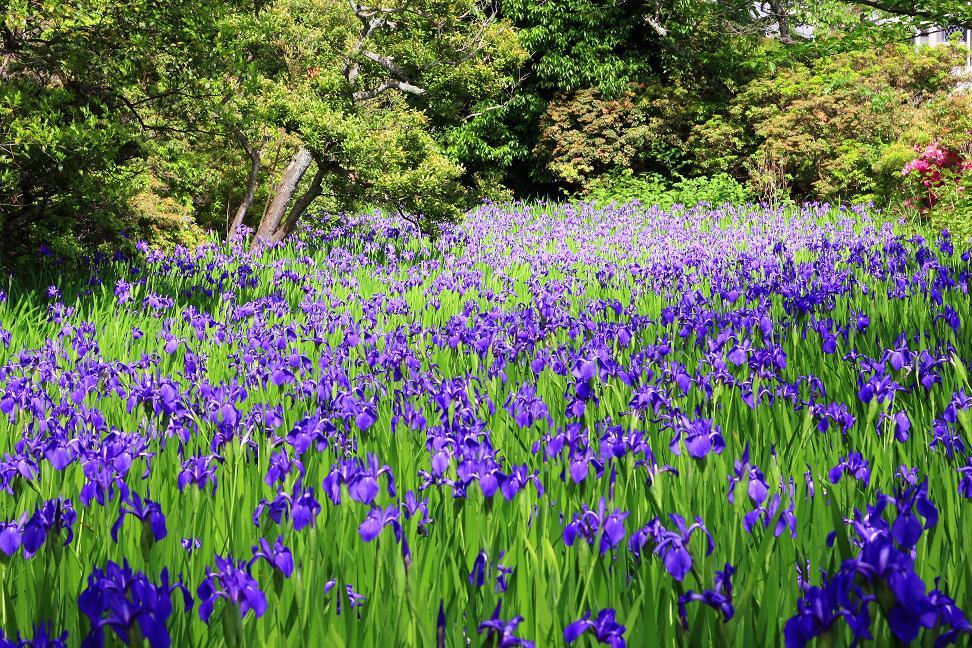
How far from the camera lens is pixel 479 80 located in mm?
14094

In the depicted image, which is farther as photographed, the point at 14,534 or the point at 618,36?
the point at 618,36

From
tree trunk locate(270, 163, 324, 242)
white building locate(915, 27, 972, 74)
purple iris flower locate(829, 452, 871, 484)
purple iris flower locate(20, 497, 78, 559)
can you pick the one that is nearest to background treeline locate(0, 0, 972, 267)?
tree trunk locate(270, 163, 324, 242)

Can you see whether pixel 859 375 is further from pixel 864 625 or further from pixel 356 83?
pixel 356 83

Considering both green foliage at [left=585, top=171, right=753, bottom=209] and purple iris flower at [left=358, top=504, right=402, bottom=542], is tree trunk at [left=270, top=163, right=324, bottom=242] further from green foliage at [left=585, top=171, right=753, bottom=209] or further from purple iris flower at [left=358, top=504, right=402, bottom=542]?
purple iris flower at [left=358, top=504, right=402, bottom=542]

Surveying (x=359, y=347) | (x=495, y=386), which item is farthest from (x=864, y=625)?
(x=359, y=347)

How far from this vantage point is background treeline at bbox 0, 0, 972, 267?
5.74 meters

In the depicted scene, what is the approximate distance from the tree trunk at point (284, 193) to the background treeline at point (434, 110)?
0.10 ft

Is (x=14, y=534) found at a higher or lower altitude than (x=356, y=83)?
lower

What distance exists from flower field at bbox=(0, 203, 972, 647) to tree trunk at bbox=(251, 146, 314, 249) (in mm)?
4925

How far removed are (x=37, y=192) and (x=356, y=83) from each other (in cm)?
579

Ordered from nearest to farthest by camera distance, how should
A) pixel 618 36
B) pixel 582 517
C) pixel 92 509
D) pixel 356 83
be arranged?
pixel 582 517
pixel 92 509
pixel 356 83
pixel 618 36

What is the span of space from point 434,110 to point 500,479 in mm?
13566

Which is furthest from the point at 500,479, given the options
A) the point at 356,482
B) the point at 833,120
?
the point at 833,120

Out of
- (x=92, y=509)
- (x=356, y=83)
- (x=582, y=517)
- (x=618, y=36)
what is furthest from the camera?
(x=618, y=36)
